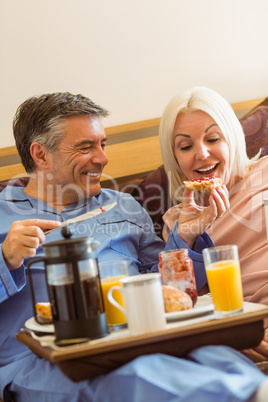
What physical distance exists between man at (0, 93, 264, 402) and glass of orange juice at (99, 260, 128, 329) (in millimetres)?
176

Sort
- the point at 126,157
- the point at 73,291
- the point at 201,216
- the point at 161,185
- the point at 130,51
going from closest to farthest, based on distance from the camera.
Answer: the point at 73,291
the point at 201,216
the point at 161,185
the point at 126,157
the point at 130,51

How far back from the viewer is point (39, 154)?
217cm

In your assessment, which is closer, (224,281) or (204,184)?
(224,281)

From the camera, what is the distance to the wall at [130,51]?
2.63m

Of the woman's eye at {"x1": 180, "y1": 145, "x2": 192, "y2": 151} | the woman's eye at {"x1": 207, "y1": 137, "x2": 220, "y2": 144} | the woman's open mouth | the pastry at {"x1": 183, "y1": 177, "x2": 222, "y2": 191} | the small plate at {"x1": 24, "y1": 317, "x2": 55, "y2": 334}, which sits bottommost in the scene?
the small plate at {"x1": 24, "y1": 317, "x2": 55, "y2": 334}

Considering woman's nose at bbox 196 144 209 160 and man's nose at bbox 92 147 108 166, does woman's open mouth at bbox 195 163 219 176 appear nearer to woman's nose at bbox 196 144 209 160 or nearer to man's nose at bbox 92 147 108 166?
woman's nose at bbox 196 144 209 160

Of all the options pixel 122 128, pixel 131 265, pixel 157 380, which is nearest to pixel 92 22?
pixel 122 128

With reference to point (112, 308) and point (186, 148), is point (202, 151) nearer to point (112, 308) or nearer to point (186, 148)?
point (186, 148)

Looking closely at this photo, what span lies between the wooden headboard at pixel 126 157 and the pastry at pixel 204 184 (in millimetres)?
699

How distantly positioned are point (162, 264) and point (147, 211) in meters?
0.83

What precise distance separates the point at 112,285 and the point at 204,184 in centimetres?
70

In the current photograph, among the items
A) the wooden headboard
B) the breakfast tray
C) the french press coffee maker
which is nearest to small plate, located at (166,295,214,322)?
the breakfast tray

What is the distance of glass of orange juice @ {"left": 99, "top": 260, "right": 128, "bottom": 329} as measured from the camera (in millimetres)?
1284

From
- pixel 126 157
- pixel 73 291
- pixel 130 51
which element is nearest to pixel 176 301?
pixel 73 291
